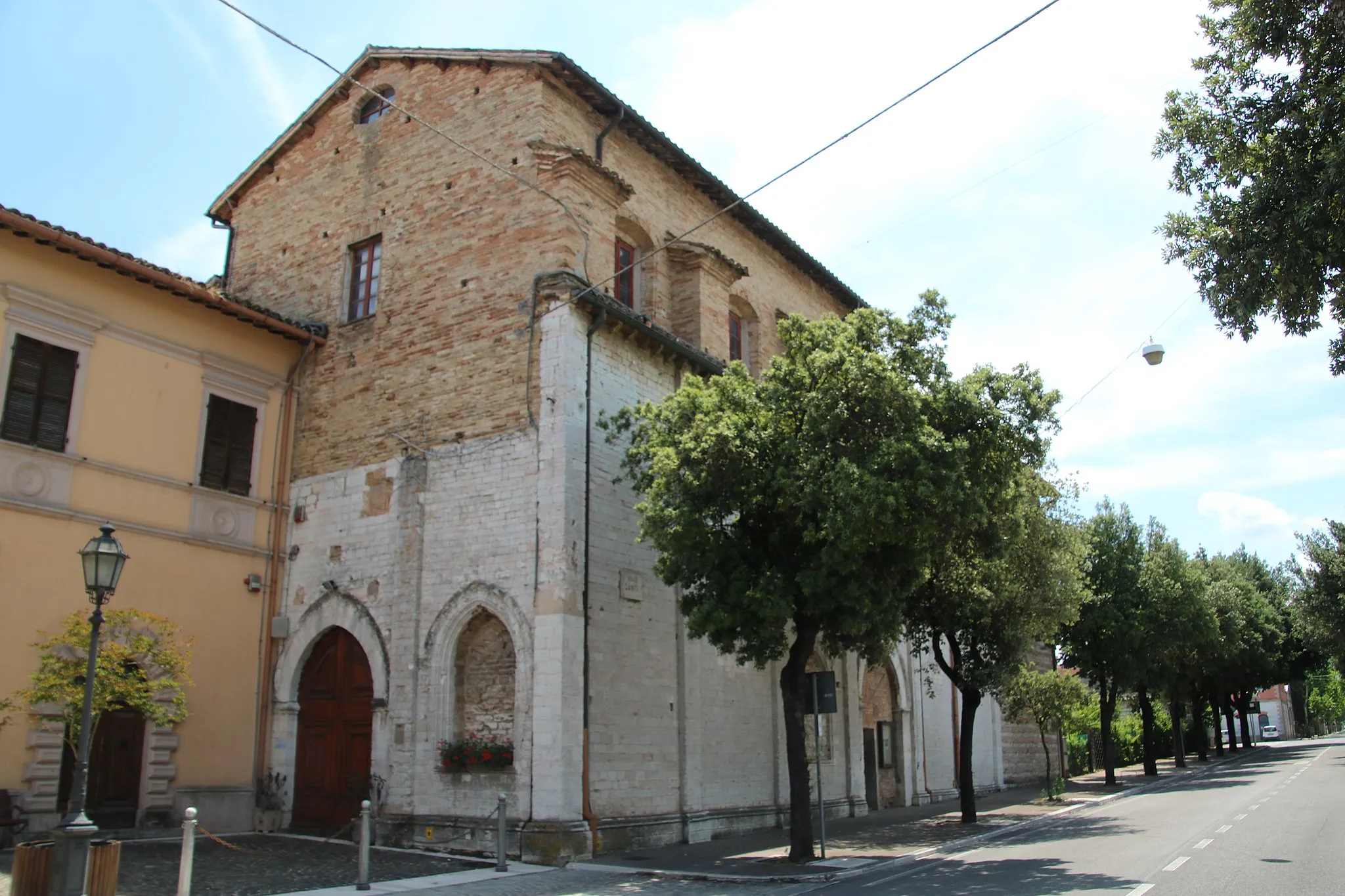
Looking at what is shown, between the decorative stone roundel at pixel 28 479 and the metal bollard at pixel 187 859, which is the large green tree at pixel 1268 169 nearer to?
the metal bollard at pixel 187 859

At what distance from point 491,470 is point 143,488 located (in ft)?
18.3

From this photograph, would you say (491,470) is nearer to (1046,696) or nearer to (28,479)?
(28,479)

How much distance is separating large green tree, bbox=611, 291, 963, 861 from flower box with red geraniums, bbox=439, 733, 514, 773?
3375 mm

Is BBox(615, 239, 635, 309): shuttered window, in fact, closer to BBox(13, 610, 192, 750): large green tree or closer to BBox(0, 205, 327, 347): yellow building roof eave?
BBox(0, 205, 327, 347): yellow building roof eave

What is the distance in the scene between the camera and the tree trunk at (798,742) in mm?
13648

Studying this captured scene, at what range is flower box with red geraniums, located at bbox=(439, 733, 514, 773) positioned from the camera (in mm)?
14344

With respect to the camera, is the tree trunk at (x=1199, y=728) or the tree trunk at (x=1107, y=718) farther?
the tree trunk at (x=1199, y=728)

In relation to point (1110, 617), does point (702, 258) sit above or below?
above

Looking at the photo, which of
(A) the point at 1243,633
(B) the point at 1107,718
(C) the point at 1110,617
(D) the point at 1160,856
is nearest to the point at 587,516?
(D) the point at 1160,856

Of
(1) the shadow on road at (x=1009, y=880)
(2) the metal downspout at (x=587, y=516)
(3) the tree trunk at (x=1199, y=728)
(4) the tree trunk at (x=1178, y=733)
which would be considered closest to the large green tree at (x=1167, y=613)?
(4) the tree trunk at (x=1178, y=733)

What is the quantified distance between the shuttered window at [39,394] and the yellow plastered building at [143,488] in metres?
0.02

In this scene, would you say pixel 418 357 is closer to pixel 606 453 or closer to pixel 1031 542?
pixel 606 453

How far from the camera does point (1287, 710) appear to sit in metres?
102

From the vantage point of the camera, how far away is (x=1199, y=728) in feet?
158
